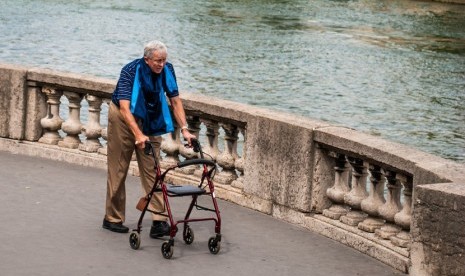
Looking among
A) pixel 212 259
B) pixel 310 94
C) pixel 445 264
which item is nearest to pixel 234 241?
pixel 212 259

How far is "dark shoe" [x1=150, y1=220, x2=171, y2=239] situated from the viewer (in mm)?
8852

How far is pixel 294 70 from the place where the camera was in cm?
3634

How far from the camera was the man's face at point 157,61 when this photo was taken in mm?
8500

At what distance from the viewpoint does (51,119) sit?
11664 mm

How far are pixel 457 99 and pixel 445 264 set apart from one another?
972 inches

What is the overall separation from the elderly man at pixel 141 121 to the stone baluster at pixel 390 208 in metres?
1.45

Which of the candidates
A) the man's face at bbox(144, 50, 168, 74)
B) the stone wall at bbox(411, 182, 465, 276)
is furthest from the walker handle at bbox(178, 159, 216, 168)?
the stone wall at bbox(411, 182, 465, 276)

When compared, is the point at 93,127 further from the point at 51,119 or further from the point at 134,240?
the point at 134,240

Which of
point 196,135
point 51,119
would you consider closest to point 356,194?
point 196,135

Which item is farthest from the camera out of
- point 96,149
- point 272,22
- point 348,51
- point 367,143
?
point 272,22

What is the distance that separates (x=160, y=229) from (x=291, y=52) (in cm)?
3192

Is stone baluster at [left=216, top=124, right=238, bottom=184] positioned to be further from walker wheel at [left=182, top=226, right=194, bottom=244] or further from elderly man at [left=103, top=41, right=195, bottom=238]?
walker wheel at [left=182, top=226, right=194, bottom=244]

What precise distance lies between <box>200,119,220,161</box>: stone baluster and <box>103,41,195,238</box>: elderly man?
1.45 meters

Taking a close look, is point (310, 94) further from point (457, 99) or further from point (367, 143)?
point (367, 143)
